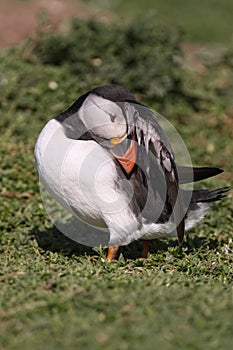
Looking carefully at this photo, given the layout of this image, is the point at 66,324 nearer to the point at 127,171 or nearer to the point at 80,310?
the point at 80,310

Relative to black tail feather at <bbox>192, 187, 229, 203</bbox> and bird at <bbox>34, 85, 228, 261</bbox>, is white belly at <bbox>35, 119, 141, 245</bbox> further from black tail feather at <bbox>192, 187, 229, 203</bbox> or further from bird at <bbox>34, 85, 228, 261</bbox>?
black tail feather at <bbox>192, 187, 229, 203</bbox>

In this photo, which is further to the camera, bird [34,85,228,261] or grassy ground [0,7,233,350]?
bird [34,85,228,261]

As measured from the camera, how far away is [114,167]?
519 centimetres

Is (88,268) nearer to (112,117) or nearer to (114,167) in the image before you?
(114,167)

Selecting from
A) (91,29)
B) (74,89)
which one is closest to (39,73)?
(74,89)

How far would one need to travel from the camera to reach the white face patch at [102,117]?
5094mm

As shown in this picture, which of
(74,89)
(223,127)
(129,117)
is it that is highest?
(129,117)

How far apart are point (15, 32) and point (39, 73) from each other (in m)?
3.04

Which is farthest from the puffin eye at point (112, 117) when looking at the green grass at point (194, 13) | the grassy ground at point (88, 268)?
the green grass at point (194, 13)

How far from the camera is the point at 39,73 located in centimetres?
936

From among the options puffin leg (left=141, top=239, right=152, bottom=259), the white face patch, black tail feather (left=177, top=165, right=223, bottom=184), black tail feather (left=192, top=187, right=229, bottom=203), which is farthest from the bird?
black tail feather (left=192, top=187, right=229, bottom=203)

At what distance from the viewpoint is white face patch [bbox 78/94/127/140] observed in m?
5.09

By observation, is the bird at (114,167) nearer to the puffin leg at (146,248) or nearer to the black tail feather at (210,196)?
the puffin leg at (146,248)

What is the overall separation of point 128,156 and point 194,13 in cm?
1350
